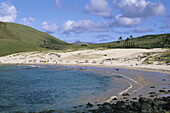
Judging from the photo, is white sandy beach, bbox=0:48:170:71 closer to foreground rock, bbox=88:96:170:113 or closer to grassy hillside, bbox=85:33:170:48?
grassy hillside, bbox=85:33:170:48

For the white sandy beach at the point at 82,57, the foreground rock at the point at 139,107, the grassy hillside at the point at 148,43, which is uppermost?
the grassy hillside at the point at 148,43

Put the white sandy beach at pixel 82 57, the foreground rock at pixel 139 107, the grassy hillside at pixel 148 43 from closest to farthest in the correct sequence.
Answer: the foreground rock at pixel 139 107
the white sandy beach at pixel 82 57
the grassy hillside at pixel 148 43

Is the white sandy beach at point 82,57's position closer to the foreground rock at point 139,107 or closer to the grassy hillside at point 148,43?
the grassy hillside at point 148,43

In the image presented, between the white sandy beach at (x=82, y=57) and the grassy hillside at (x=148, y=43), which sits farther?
the grassy hillside at (x=148, y=43)

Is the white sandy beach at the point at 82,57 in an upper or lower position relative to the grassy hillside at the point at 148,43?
lower

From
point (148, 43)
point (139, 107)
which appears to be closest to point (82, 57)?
point (139, 107)

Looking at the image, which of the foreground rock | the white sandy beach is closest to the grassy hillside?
the white sandy beach

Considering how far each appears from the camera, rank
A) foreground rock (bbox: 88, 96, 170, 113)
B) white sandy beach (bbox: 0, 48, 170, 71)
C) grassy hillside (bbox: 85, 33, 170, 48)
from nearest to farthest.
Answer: foreground rock (bbox: 88, 96, 170, 113) < white sandy beach (bbox: 0, 48, 170, 71) < grassy hillside (bbox: 85, 33, 170, 48)

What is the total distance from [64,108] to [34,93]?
882 cm

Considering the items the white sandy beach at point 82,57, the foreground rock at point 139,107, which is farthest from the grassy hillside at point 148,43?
the foreground rock at point 139,107

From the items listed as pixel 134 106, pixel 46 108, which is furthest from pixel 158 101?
pixel 46 108

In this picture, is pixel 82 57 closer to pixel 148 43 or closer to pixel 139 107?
pixel 139 107

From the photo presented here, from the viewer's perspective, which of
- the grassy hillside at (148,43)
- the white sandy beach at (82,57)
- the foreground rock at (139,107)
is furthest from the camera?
the grassy hillside at (148,43)

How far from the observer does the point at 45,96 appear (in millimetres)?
24953
